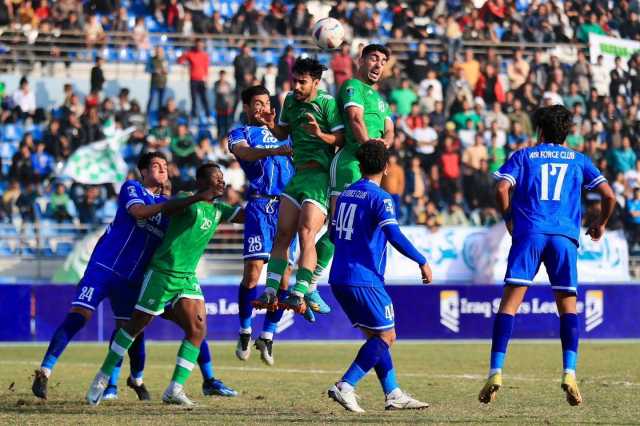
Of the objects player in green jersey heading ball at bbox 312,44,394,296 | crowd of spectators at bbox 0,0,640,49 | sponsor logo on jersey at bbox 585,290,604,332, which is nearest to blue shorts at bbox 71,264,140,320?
player in green jersey heading ball at bbox 312,44,394,296

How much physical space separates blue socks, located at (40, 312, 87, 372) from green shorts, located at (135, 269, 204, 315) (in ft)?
2.60

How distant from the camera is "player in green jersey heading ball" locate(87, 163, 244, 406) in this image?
38.2 feet

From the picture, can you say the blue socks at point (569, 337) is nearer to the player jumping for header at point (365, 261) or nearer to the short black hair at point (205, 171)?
the player jumping for header at point (365, 261)

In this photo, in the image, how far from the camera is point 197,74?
27.8m

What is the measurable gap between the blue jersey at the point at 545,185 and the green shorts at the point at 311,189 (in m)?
1.95

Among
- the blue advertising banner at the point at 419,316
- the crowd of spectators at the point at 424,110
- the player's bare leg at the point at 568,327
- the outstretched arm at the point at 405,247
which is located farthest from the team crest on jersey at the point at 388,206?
the crowd of spectators at the point at 424,110

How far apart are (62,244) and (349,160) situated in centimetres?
1346

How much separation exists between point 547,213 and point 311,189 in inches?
93.4

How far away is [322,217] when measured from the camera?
1216cm

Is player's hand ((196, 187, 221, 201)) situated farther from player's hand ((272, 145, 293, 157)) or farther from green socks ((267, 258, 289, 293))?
green socks ((267, 258, 289, 293))

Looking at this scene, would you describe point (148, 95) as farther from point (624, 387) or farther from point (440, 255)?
point (624, 387)

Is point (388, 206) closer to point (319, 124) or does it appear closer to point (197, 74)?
point (319, 124)

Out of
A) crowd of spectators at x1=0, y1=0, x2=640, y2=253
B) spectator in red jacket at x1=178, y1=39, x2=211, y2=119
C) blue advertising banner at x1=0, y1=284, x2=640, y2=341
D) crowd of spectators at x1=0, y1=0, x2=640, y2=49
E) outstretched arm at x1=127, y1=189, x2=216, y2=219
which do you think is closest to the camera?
outstretched arm at x1=127, y1=189, x2=216, y2=219

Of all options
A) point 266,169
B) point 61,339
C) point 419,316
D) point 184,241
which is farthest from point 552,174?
point 419,316
